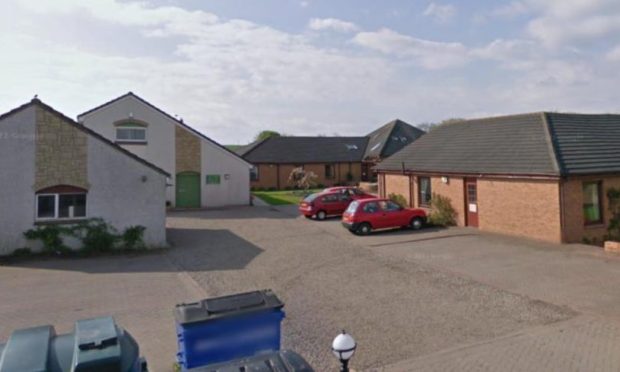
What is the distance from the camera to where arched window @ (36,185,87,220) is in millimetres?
14977

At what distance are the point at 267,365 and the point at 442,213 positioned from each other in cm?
1780

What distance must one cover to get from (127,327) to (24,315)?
2.59 m

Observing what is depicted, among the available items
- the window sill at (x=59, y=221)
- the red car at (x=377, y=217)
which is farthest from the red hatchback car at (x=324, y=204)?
the window sill at (x=59, y=221)

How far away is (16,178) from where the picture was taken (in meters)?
14.6

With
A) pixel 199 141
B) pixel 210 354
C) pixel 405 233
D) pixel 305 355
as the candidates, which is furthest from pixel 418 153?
pixel 210 354

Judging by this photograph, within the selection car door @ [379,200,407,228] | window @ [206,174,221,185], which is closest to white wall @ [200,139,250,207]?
window @ [206,174,221,185]

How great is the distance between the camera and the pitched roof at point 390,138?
42.3m

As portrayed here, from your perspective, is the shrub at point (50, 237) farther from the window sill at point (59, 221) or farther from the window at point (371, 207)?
→ the window at point (371, 207)

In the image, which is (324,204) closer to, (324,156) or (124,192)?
(124,192)

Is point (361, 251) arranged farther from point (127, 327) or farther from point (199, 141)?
point (199, 141)

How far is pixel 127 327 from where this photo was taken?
26.9ft

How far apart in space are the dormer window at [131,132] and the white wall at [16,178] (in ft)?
44.4

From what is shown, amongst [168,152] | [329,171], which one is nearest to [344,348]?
[168,152]

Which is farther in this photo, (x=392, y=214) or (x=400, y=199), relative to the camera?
(x=400, y=199)
